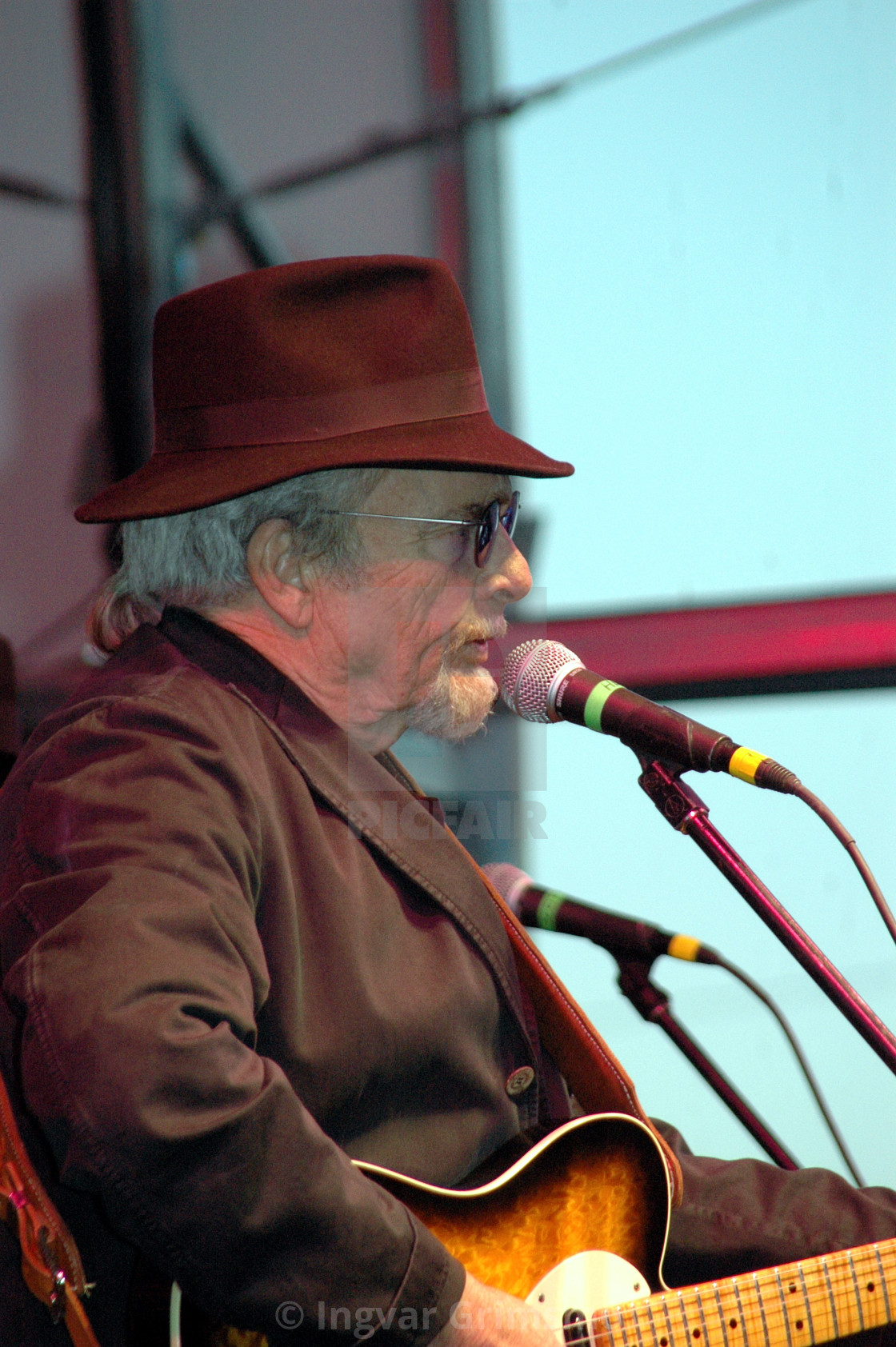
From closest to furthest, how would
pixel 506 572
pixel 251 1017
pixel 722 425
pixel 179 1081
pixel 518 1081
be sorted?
pixel 179 1081, pixel 251 1017, pixel 518 1081, pixel 506 572, pixel 722 425

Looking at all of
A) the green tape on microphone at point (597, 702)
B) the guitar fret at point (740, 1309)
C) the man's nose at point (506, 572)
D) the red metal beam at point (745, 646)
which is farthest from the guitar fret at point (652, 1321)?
the red metal beam at point (745, 646)

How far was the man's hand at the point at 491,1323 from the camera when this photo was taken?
106 centimetres

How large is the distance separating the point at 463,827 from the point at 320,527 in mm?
756

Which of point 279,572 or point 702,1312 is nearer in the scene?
point 702,1312

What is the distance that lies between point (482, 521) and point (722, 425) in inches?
47.3

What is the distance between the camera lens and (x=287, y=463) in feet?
4.27

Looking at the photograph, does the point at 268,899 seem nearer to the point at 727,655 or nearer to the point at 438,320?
the point at 438,320

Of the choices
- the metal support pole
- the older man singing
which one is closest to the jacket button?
the older man singing

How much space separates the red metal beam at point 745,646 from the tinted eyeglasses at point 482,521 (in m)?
0.89

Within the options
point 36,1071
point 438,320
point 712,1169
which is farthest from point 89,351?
point 712,1169

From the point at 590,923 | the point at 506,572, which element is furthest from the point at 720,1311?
the point at 506,572

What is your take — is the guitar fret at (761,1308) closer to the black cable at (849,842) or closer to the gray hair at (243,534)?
the black cable at (849,842)

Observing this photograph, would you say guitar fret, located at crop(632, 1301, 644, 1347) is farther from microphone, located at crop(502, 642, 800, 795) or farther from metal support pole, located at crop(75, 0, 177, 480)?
metal support pole, located at crop(75, 0, 177, 480)

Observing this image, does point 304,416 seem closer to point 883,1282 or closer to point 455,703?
point 455,703
